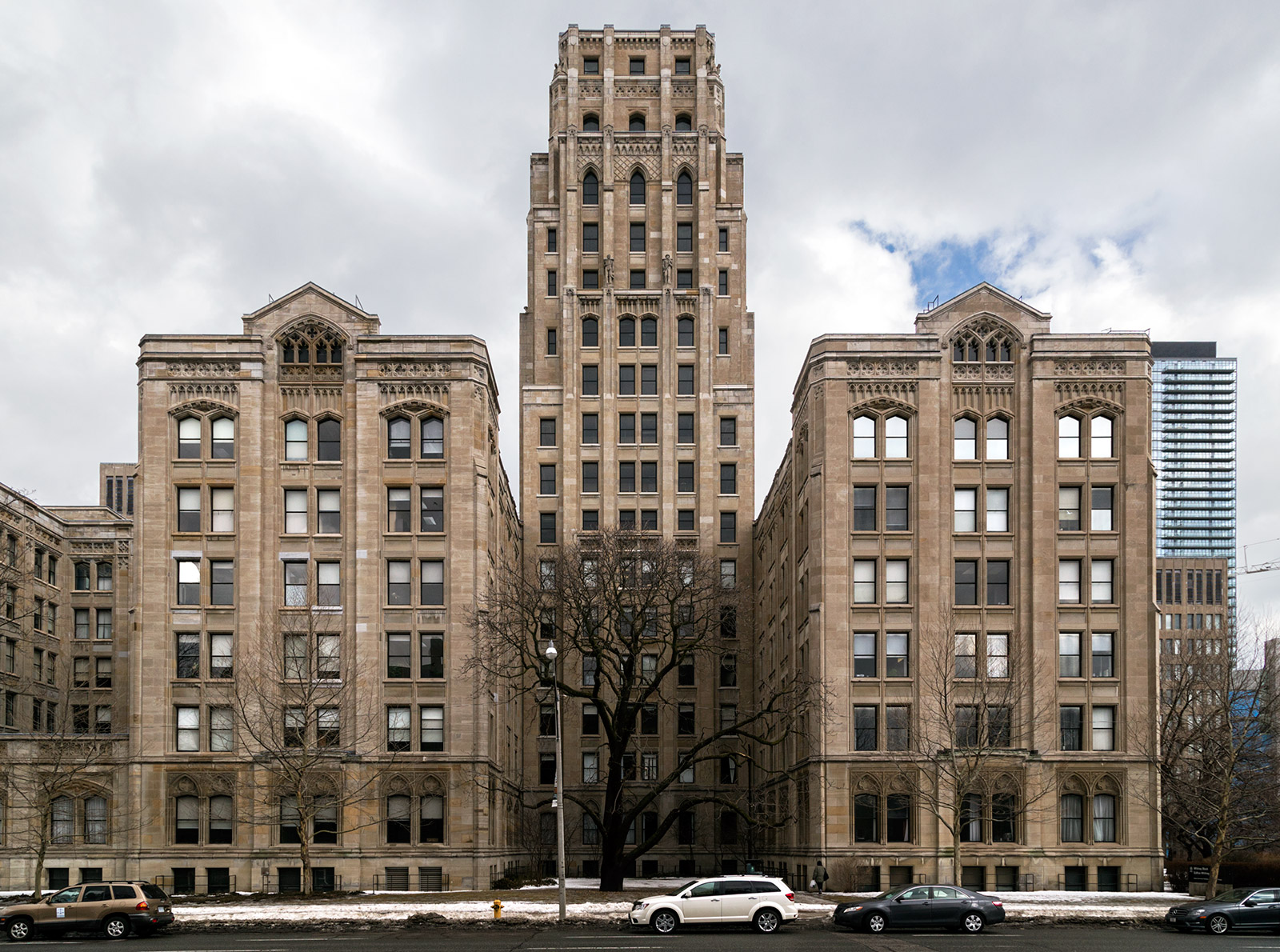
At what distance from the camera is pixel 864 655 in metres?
57.5

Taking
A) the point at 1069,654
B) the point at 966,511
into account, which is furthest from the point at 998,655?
the point at 966,511

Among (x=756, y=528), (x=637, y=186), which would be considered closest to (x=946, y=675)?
(x=756, y=528)

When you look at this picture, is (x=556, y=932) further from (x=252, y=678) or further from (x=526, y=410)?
(x=526, y=410)

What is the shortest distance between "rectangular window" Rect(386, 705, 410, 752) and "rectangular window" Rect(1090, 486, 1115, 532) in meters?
33.0

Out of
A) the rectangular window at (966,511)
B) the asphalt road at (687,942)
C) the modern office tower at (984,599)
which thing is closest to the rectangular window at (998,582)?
the modern office tower at (984,599)

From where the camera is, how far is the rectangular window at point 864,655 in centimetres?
5738

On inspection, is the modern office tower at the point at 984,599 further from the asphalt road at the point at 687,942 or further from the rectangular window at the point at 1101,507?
the asphalt road at the point at 687,942

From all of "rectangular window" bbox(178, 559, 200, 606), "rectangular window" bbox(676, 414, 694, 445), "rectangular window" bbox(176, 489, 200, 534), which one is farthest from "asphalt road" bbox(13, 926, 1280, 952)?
"rectangular window" bbox(676, 414, 694, 445)

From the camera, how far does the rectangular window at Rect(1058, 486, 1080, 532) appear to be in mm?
58250

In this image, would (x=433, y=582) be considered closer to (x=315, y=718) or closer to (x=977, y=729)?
(x=315, y=718)

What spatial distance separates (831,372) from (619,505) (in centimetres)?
2692

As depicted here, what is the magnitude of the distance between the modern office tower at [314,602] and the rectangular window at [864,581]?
58.3 ft

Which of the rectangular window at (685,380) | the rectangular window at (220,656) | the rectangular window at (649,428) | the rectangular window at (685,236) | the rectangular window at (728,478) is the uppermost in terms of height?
the rectangular window at (685,236)

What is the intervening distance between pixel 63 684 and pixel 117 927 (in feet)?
159
